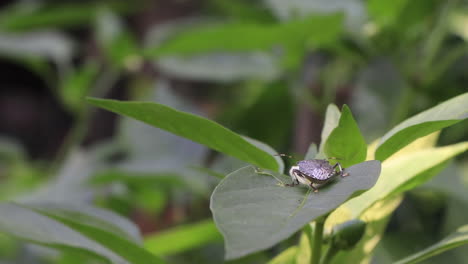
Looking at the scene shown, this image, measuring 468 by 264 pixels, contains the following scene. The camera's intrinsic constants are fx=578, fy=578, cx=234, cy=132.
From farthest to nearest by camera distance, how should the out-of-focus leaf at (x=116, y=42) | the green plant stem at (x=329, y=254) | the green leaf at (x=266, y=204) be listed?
the out-of-focus leaf at (x=116, y=42)
the green plant stem at (x=329, y=254)
the green leaf at (x=266, y=204)

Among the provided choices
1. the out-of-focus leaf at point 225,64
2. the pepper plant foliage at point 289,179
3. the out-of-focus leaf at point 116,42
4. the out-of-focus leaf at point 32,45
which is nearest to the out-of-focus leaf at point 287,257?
the pepper plant foliage at point 289,179

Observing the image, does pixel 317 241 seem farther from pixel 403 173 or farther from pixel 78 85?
pixel 78 85

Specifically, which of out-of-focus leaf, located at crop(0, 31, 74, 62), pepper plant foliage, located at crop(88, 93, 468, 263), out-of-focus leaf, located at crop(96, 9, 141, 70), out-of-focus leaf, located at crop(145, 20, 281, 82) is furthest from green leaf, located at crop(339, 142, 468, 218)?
out-of-focus leaf, located at crop(0, 31, 74, 62)

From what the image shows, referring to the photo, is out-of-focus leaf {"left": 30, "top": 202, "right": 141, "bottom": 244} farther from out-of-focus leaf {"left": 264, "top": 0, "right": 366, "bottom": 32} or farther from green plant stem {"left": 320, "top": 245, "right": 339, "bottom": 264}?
out-of-focus leaf {"left": 264, "top": 0, "right": 366, "bottom": 32}

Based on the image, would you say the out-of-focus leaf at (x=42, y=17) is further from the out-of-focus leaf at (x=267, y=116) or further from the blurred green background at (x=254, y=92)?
the out-of-focus leaf at (x=267, y=116)

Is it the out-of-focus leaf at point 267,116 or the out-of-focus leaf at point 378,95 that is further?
the out-of-focus leaf at point 267,116

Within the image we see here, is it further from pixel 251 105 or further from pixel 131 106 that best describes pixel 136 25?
pixel 131 106

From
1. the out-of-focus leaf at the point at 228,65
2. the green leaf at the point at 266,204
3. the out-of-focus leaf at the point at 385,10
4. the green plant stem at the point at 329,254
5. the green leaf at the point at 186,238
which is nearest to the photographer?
the green leaf at the point at 266,204
